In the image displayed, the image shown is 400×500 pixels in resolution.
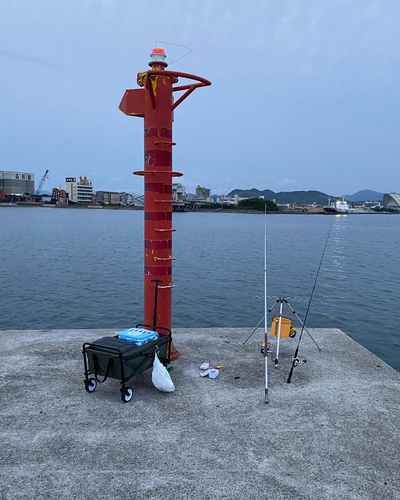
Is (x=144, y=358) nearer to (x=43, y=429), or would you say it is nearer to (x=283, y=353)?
(x=43, y=429)

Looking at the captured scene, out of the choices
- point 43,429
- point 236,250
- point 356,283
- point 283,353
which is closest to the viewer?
point 43,429

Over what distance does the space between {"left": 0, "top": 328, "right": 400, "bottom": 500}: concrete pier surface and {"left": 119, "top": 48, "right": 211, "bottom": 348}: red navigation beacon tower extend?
4.81 feet

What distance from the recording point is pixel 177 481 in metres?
4.22

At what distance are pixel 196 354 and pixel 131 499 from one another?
13.1 feet

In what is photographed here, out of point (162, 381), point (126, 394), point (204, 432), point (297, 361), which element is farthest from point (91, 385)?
point (297, 361)

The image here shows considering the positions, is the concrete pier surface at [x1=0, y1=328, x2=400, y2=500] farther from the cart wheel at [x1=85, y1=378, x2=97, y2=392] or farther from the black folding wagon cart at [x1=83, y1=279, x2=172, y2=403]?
the black folding wagon cart at [x1=83, y1=279, x2=172, y2=403]

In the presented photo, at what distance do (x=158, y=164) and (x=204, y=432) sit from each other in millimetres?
4599

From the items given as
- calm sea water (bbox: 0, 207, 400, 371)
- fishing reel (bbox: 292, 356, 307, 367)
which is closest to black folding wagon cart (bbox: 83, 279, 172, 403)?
fishing reel (bbox: 292, 356, 307, 367)

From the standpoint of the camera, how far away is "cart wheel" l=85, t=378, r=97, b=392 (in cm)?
611

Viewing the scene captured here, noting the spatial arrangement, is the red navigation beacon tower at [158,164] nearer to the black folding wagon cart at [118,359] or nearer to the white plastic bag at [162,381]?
the black folding wagon cart at [118,359]

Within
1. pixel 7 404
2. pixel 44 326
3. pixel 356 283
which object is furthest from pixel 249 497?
pixel 356 283

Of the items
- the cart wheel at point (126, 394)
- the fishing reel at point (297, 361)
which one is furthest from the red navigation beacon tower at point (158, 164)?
the fishing reel at point (297, 361)

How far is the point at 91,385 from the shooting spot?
20.5 ft

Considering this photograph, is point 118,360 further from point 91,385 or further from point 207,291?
point 207,291
